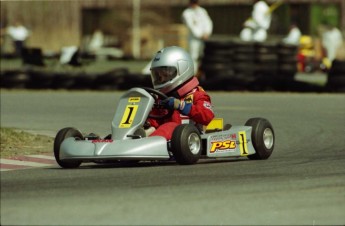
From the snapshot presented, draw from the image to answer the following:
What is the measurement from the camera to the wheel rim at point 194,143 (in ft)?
31.3

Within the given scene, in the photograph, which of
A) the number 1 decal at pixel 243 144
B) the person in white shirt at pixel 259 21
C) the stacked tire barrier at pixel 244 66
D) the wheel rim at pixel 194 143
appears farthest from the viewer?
the person in white shirt at pixel 259 21

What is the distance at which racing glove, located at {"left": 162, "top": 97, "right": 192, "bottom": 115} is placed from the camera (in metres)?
9.85

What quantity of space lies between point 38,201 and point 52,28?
41.4 metres

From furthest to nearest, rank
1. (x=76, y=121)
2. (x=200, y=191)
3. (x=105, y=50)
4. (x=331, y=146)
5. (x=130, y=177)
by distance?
(x=105, y=50), (x=76, y=121), (x=331, y=146), (x=130, y=177), (x=200, y=191)

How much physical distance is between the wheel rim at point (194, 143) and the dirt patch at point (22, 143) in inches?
81.1

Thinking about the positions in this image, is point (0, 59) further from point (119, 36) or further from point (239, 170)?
point (239, 170)

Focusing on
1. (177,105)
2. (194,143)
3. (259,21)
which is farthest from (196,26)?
(194,143)

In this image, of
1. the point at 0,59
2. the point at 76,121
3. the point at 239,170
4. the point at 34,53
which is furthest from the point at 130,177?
the point at 0,59

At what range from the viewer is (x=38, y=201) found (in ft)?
24.3

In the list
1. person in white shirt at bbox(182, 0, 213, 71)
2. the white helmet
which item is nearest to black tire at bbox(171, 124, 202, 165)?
the white helmet

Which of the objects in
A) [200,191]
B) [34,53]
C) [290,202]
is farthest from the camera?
[34,53]

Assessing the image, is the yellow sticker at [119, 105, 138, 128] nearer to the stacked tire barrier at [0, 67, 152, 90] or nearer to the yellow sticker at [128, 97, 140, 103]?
the yellow sticker at [128, 97, 140, 103]

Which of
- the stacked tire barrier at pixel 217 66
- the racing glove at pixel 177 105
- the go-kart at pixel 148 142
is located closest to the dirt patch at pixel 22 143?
the go-kart at pixel 148 142

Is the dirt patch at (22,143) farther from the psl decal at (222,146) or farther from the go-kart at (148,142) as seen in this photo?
the psl decal at (222,146)
